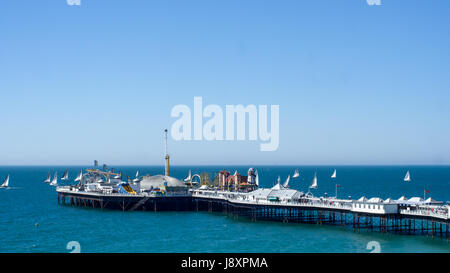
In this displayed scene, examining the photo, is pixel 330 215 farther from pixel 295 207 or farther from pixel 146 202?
pixel 146 202

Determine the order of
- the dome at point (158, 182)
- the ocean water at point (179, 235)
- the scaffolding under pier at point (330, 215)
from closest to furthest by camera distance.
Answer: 1. the ocean water at point (179, 235)
2. the scaffolding under pier at point (330, 215)
3. the dome at point (158, 182)

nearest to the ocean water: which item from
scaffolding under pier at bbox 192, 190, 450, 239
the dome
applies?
scaffolding under pier at bbox 192, 190, 450, 239

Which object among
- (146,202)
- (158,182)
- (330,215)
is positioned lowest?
(146,202)

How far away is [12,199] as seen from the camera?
123 metres

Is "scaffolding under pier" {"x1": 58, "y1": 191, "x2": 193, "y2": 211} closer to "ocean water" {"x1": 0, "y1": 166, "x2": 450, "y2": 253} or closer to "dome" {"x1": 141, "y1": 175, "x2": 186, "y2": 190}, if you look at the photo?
"dome" {"x1": 141, "y1": 175, "x2": 186, "y2": 190}

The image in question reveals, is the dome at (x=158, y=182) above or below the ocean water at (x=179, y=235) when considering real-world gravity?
above

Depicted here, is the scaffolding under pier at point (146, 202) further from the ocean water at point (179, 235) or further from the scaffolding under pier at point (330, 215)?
the ocean water at point (179, 235)

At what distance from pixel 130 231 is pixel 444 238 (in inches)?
1660

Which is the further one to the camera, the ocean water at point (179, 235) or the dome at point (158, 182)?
the dome at point (158, 182)

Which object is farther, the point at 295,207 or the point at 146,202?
the point at 146,202

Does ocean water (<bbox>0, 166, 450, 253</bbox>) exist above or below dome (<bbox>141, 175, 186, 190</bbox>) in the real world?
below

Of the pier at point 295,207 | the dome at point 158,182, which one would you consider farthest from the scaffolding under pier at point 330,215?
the dome at point 158,182

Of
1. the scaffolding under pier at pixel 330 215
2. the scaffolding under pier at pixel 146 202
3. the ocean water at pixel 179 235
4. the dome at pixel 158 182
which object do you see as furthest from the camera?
the dome at pixel 158 182

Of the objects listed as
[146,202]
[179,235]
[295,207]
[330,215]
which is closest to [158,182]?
[146,202]
